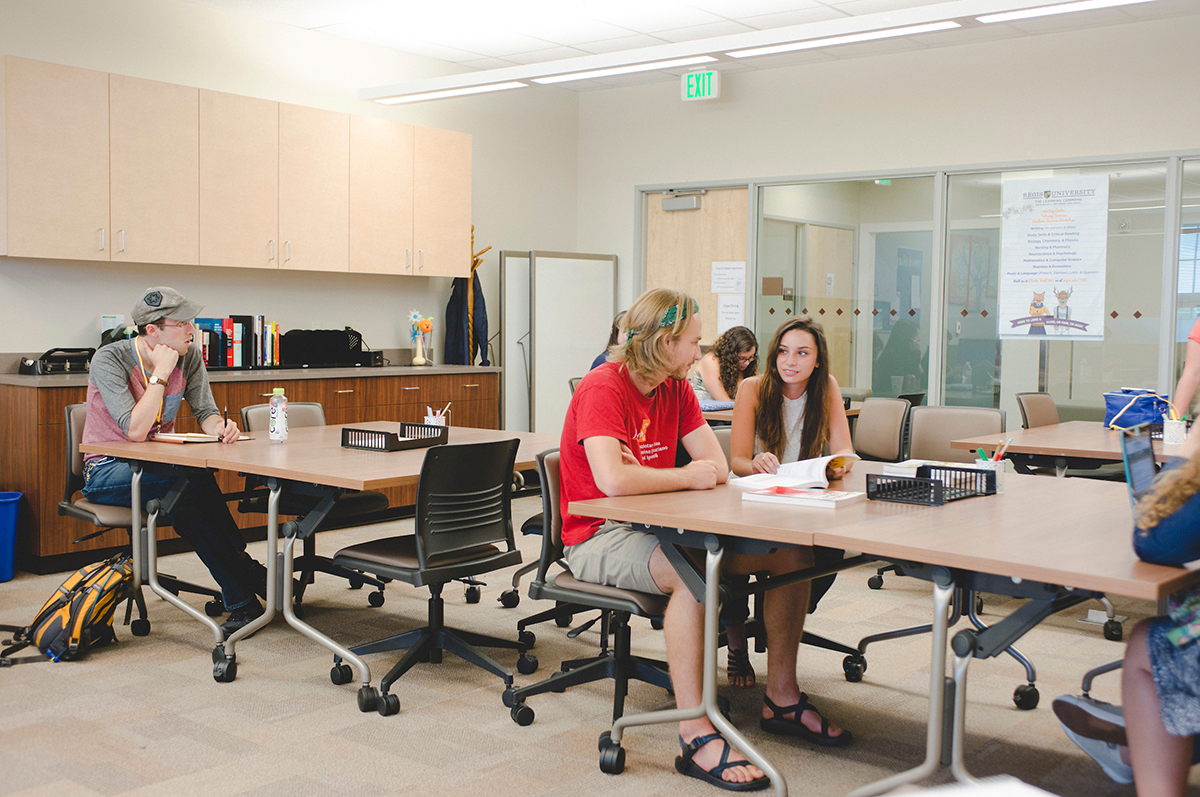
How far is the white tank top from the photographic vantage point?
365cm

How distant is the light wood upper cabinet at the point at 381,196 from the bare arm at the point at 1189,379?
181 inches

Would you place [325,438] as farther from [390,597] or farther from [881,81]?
[881,81]

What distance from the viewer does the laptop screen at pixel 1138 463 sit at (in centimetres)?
220

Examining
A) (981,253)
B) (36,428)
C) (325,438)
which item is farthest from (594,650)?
(981,253)

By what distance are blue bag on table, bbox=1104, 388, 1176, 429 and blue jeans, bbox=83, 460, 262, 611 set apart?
146 inches

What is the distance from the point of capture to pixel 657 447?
3125 millimetres

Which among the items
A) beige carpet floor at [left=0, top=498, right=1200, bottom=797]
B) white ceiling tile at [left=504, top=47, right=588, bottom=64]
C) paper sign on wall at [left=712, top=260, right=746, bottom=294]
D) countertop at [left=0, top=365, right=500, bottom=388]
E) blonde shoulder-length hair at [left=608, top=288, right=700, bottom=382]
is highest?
white ceiling tile at [left=504, top=47, right=588, bottom=64]

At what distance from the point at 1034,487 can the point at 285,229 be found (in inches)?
183

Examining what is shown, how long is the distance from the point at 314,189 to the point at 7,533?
262cm

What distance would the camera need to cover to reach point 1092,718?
8.30 ft

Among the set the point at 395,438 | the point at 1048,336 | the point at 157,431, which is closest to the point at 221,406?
the point at 157,431

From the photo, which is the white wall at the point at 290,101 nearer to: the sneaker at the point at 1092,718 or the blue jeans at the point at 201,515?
the blue jeans at the point at 201,515

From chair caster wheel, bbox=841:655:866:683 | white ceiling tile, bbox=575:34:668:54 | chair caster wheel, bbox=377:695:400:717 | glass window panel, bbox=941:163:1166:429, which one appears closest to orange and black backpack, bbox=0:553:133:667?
chair caster wheel, bbox=377:695:400:717

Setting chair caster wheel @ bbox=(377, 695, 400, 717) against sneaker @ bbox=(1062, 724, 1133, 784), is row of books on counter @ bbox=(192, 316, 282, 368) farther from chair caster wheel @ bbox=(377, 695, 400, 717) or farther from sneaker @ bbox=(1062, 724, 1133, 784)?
sneaker @ bbox=(1062, 724, 1133, 784)
